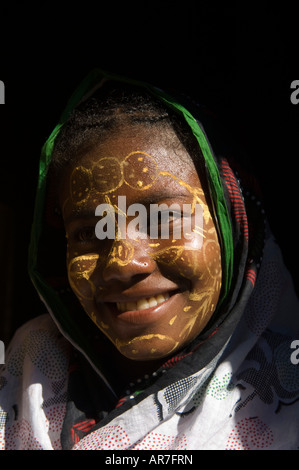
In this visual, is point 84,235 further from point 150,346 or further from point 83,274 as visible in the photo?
point 150,346

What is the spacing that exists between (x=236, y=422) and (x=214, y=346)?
8.1 inches

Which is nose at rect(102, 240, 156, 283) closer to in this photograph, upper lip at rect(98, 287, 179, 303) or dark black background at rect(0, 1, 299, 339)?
upper lip at rect(98, 287, 179, 303)

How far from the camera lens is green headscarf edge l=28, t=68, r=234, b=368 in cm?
146

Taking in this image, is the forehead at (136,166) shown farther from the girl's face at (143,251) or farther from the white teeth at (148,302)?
the white teeth at (148,302)

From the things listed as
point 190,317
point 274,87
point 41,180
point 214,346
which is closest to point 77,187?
point 41,180

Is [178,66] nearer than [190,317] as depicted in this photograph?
No

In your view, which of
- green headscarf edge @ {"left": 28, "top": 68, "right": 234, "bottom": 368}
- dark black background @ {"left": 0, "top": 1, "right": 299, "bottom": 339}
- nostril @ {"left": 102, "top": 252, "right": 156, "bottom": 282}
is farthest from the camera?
dark black background @ {"left": 0, "top": 1, "right": 299, "bottom": 339}

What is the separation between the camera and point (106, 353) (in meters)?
1.64

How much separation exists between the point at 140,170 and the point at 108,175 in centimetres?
9

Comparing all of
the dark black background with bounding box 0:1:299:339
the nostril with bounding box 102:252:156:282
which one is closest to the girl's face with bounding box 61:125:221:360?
the nostril with bounding box 102:252:156:282

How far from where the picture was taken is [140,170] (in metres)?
1.42

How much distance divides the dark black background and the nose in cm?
55
